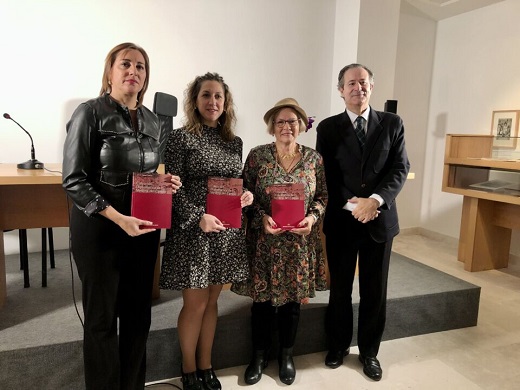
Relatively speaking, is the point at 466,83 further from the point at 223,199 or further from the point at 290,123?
the point at 223,199

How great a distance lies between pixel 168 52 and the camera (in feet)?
11.7

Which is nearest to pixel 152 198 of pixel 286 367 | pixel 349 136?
pixel 349 136

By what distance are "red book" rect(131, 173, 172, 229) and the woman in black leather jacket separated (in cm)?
4

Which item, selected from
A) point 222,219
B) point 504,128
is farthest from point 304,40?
point 222,219

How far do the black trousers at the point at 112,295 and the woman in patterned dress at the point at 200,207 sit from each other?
0.43 ft

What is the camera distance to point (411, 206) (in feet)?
16.8

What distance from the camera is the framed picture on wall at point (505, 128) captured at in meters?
3.76

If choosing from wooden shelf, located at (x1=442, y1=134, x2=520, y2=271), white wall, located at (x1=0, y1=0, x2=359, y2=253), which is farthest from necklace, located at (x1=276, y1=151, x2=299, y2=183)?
wooden shelf, located at (x1=442, y1=134, x2=520, y2=271)

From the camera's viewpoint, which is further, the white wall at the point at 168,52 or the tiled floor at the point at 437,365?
the white wall at the point at 168,52

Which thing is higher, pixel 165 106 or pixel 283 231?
Answer: pixel 165 106

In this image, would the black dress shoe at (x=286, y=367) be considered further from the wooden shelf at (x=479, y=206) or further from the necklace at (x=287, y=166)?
the wooden shelf at (x=479, y=206)

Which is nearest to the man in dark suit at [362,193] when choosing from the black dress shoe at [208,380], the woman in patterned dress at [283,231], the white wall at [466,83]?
the woman in patterned dress at [283,231]

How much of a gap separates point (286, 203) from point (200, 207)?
360 mm

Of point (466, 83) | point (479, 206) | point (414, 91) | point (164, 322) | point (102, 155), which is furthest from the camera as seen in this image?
point (414, 91)
